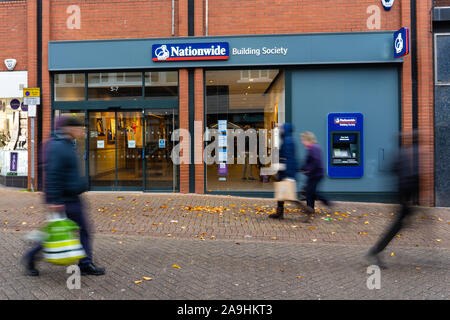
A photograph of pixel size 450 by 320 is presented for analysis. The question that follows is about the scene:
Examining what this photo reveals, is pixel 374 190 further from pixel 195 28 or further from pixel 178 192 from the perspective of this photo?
pixel 195 28

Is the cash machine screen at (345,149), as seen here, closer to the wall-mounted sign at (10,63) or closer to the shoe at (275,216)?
the shoe at (275,216)

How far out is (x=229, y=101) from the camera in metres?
9.95

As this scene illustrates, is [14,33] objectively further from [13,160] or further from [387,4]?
[387,4]

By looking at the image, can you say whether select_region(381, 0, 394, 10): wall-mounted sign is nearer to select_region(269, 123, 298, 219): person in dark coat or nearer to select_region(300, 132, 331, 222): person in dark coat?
select_region(300, 132, 331, 222): person in dark coat

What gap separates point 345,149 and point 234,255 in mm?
5830

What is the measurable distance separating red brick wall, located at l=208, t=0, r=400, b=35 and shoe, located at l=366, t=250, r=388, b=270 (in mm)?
7084

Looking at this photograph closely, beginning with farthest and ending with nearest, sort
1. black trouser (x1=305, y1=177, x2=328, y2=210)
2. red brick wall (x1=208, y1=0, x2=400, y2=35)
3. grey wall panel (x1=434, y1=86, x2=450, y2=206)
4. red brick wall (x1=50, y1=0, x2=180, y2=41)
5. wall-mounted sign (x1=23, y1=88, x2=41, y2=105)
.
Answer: red brick wall (x1=50, y1=0, x2=180, y2=41), wall-mounted sign (x1=23, y1=88, x2=41, y2=105), red brick wall (x1=208, y1=0, x2=400, y2=35), grey wall panel (x1=434, y1=86, x2=450, y2=206), black trouser (x1=305, y1=177, x2=328, y2=210)

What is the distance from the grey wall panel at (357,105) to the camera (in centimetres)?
925

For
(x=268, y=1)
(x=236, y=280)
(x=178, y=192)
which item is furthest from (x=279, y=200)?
(x=268, y=1)

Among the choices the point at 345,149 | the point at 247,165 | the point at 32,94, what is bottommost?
the point at 247,165

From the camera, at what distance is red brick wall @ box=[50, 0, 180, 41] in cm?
976

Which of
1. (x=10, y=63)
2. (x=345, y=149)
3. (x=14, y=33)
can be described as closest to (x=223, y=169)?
(x=345, y=149)

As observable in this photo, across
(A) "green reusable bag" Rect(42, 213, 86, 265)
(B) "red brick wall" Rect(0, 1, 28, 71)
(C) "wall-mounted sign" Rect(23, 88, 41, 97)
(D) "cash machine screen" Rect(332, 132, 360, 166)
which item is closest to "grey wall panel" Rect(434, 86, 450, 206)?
(D) "cash machine screen" Rect(332, 132, 360, 166)

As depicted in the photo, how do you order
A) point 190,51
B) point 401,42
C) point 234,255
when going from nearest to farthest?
point 234,255 < point 401,42 < point 190,51
